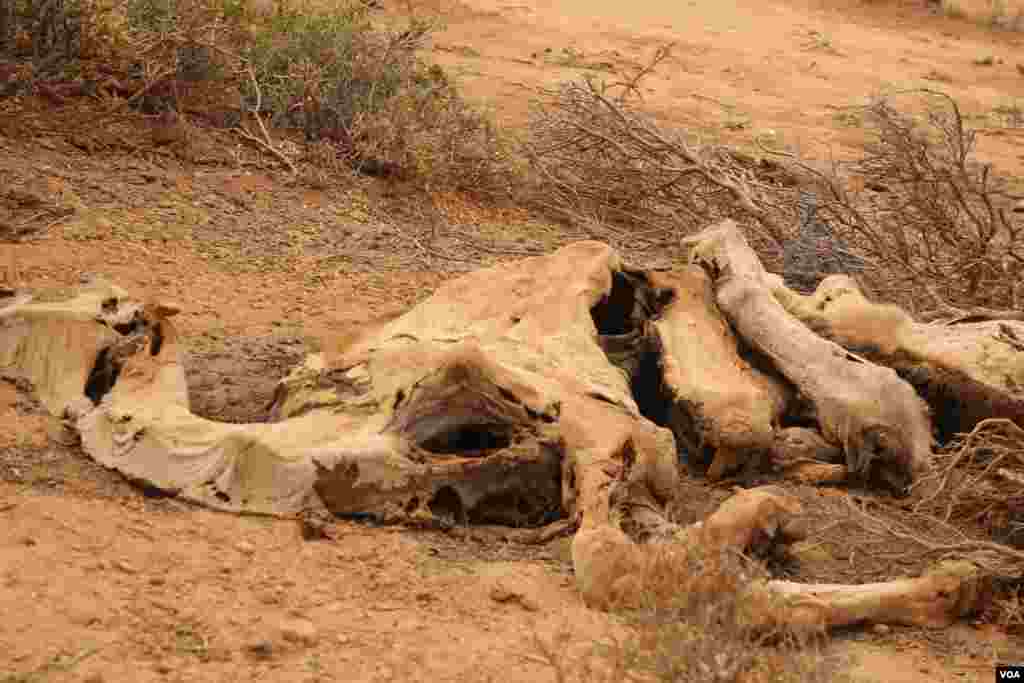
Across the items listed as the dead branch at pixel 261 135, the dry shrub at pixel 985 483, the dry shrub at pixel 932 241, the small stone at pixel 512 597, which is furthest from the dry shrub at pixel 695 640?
the dead branch at pixel 261 135

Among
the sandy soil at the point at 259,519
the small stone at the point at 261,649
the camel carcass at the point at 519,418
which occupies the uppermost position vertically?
the camel carcass at the point at 519,418

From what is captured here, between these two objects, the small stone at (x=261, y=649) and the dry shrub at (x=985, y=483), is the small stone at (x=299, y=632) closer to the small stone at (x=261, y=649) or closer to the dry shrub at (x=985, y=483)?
the small stone at (x=261, y=649)

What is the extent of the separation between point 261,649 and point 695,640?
2.98 ft

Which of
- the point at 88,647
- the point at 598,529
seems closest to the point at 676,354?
the point at 598,529

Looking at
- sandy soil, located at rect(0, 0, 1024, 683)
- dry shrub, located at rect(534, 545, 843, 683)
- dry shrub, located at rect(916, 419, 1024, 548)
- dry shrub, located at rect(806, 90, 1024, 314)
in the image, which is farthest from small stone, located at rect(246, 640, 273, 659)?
dry shrub, located at rect(806, 90, 1024, 314)

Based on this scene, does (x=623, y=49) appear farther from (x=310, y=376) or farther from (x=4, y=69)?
(x=310, y=376)

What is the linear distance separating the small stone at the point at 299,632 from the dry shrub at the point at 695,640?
0.47 m

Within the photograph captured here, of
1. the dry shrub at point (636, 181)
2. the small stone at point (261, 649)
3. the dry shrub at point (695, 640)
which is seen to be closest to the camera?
the dry shrub at point (695, 640)

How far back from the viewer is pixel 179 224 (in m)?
6.35

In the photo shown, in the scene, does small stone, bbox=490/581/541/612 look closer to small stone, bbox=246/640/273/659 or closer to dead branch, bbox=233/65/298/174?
small stone, bbox=246/640/273/659

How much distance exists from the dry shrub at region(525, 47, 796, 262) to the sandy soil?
269 mm

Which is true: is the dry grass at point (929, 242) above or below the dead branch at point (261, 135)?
above

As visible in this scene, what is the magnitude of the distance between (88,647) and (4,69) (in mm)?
4391

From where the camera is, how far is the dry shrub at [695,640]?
115 inches
